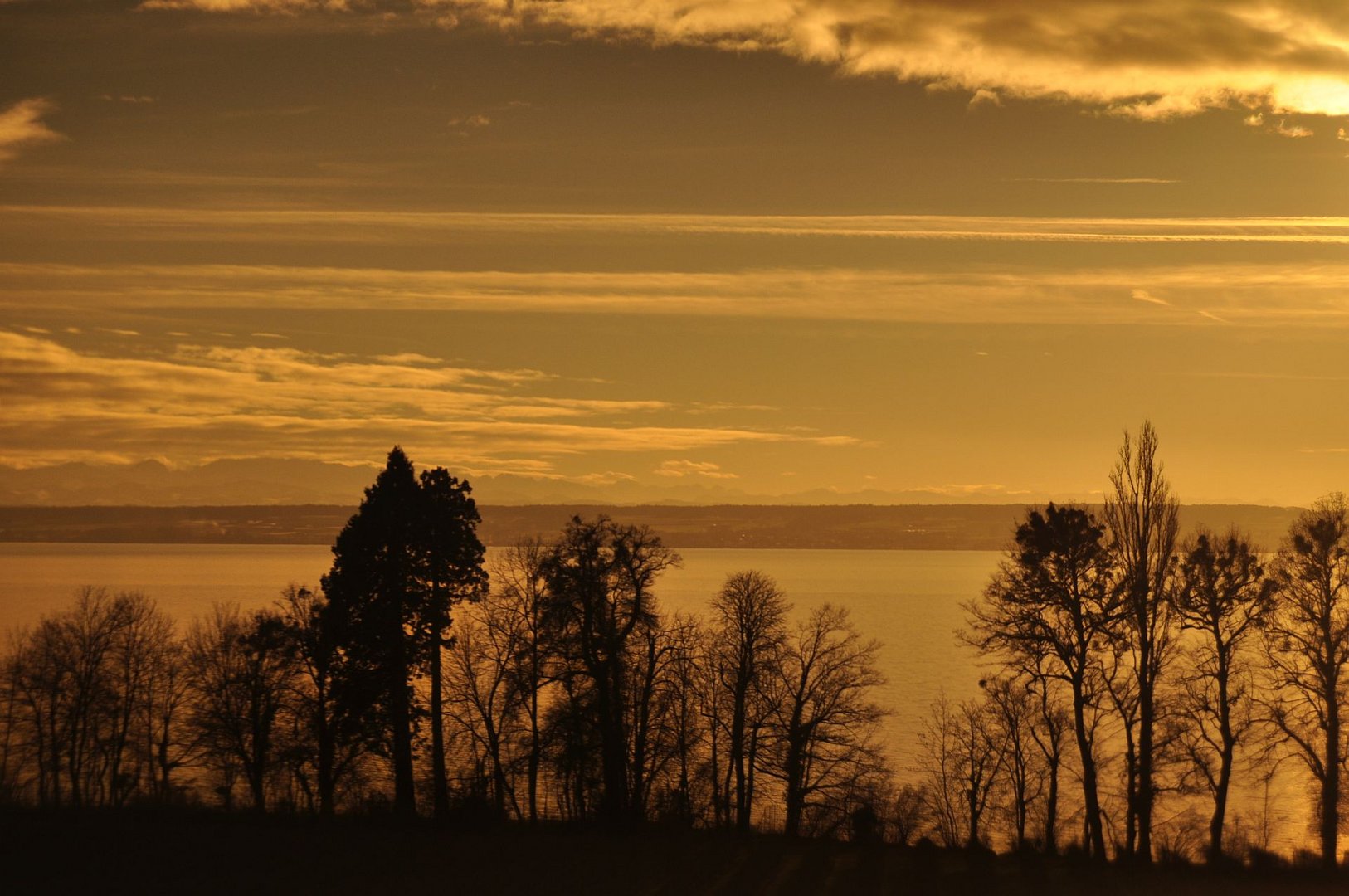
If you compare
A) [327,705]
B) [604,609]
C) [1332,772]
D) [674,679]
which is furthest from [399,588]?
[1332,772]

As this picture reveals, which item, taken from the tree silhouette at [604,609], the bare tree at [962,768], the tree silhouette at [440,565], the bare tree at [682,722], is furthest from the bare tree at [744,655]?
the tree silhouette at [440,565]

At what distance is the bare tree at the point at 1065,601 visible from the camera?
34.9 meters

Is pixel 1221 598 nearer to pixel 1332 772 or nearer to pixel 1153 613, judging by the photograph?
pixel 1153 613

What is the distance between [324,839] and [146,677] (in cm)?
3182

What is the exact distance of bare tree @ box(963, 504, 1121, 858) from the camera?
114 ft

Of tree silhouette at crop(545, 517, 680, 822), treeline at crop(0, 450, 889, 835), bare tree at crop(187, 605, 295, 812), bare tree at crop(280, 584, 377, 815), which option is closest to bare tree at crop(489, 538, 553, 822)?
treeline at crop(0, 450, 889, 835)

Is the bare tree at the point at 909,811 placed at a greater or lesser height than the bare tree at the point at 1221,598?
lesser

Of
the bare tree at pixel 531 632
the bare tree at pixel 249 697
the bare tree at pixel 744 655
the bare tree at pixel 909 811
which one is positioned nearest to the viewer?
the bare tree at pixel 531 632

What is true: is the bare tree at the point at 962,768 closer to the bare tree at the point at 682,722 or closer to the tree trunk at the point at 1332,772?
the bare tree at the point at 682,722

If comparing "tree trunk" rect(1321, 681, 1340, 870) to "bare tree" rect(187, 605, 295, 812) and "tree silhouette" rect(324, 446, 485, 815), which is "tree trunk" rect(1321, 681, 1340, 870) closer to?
"tree silhouette" rect(324, 446, 485, 815)

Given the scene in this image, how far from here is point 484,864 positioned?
1286 inches

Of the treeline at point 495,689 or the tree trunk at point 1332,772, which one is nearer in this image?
the tree trunk at point 1332,772

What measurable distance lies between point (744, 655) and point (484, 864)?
14507 millimetres

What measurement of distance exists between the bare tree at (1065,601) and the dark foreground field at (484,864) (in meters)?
4.07
